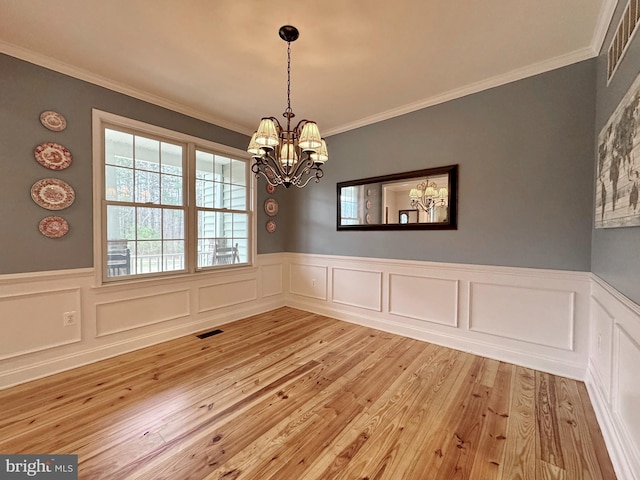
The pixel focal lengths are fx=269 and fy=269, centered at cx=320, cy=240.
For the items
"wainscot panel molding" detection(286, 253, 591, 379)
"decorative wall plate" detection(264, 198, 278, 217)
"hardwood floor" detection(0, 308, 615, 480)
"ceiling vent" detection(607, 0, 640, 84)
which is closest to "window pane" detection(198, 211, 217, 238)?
"decorative wall plate" detection(264, 198, 278, 217)

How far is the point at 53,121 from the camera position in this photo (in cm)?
239

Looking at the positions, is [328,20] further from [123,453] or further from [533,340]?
[533,340]

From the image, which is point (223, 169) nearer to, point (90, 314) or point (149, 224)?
point (149, 224)

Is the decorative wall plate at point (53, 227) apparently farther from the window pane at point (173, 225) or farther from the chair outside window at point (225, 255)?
the chair outside window at point (225, 255)

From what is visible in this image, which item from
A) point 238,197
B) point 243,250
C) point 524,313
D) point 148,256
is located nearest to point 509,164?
point 524,313

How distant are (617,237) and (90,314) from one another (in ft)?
13.8

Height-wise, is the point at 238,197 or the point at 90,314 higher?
the point at 238,197

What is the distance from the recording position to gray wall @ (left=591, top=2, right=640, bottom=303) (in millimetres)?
1349

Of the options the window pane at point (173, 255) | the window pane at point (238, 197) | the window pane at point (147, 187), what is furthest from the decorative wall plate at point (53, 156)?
the window pane at point (238, 197)

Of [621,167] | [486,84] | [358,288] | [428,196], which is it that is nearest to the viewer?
[621,167]

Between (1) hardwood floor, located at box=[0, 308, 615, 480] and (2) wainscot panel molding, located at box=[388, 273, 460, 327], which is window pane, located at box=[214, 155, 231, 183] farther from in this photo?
(2) wainscot panel molding, located at box=[388, 273, 460, 327]

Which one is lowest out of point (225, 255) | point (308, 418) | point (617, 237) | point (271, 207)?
point (308, 418)

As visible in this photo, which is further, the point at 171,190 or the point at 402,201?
the point at 402,201

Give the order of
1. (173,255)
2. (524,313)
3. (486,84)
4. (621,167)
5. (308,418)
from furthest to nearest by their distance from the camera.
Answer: (173,255) → (486,84) → (524,313) → (308,418) → (621,167)
